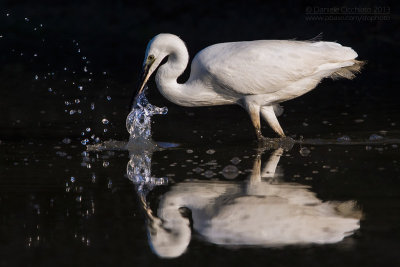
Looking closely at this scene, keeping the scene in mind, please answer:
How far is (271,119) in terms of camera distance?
9.74 m

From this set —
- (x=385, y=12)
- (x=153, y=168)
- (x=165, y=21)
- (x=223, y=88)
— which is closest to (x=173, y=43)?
(x=223, y=88)

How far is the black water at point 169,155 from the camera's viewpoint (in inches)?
227

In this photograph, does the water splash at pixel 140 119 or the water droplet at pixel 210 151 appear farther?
the water splash at pixel 140 119

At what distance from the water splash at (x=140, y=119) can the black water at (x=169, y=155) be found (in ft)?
1.04

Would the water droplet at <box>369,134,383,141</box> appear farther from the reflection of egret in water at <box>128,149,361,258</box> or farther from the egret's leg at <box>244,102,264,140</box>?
the reflection of egret in water at <box>128,149,361,258</box>

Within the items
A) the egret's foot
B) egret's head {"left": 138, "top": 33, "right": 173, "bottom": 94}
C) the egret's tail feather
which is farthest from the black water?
egret's head {"left": 138, "top": 33, "right": 173, "bottom": 94}

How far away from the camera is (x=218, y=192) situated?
7.20m

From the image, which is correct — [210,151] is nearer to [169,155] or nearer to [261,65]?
[169,155]

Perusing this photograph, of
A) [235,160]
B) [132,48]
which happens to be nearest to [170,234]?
[235,160]

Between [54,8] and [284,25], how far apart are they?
608 centimetres

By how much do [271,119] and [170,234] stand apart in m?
3.84

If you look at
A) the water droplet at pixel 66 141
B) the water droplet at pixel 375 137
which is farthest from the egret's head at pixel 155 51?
the water droplet at pixel 375 137

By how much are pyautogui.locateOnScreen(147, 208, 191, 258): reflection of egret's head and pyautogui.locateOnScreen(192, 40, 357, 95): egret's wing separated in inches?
113

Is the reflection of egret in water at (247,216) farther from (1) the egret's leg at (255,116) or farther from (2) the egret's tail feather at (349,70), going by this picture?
(2) the egret's tail feather at (349,70)
